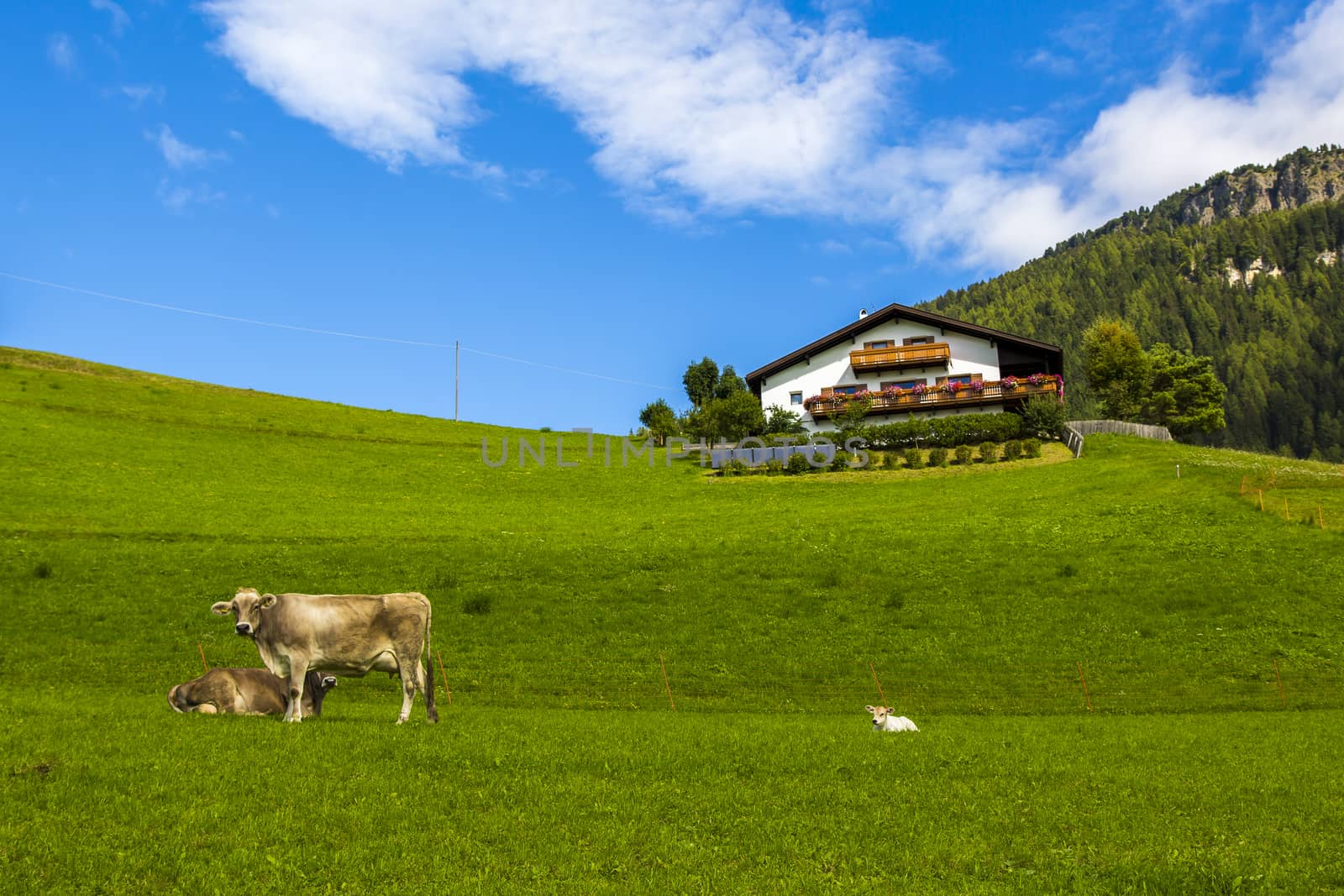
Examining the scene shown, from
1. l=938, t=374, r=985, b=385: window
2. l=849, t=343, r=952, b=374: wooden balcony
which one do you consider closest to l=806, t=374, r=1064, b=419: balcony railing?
l=938, t=374, r=985, b=385: window

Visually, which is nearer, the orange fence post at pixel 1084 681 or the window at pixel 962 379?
the orange fence post at pixel 1084 681

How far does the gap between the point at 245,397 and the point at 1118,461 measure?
69791 mm

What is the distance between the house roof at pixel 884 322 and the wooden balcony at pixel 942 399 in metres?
4.82

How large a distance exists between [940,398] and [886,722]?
57890 millimetres

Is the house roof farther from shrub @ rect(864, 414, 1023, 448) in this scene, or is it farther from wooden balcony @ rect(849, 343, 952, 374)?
shrub @ rect(864, 414, 1023, 448)

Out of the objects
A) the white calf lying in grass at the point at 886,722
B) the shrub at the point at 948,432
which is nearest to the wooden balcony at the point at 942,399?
the shrub at the point at 948,432

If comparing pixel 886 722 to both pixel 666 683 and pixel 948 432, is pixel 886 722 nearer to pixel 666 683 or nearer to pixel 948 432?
pixel 666 683

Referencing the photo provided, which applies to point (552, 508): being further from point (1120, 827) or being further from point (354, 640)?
point (1120, 827)

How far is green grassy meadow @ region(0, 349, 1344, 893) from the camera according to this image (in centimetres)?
1035

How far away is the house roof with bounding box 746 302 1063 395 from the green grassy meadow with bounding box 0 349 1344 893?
1628 centimetres

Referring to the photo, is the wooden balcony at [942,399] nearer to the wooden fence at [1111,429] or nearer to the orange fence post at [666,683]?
the wooden fence at [1111,429]

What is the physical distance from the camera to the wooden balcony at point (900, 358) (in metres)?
76.9

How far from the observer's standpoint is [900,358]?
78062 mm

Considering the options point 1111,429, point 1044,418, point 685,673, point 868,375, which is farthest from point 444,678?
point 868,375
